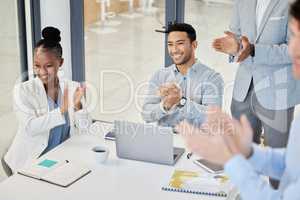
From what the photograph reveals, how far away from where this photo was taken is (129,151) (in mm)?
Answer: 2650

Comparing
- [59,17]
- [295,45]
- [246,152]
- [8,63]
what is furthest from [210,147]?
[8,63]

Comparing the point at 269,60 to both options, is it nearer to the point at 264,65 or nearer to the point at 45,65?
the point at 264,65

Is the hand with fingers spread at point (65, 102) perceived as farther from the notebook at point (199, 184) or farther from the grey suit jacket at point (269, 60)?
the grey suit jacket at point (269, 60)

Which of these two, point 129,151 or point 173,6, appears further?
point 173,6

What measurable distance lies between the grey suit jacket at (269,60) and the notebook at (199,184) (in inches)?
43.5

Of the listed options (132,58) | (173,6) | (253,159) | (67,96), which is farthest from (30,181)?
(132,58)

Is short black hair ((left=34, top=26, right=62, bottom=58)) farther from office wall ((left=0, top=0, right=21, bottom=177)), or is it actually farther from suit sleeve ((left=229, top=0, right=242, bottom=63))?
office wall ((left=0, top=0, right=21, bottom=177))

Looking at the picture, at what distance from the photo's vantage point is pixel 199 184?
239cm

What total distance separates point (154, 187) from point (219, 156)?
0.81 m

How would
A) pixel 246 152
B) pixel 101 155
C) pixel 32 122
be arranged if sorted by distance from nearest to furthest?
pixel 246 152 → pixel 101 155 → pixel 32 122

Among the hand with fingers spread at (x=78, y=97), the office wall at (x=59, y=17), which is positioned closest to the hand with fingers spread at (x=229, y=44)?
the hand with fingers spread at (x=78, y=97)

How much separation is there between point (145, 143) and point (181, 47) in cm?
96

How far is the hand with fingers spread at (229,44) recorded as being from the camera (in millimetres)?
3393

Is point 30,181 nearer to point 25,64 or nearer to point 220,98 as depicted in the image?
point 220,98
